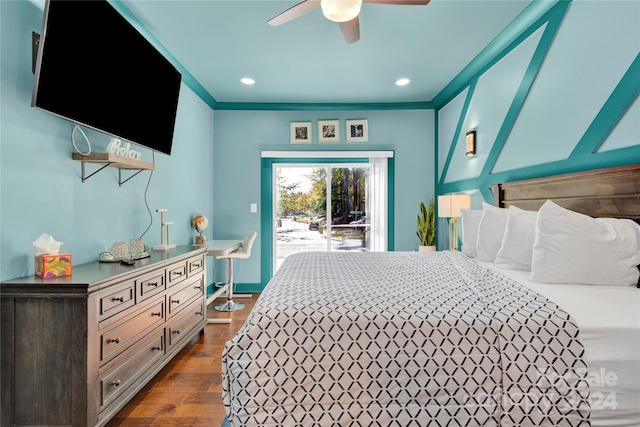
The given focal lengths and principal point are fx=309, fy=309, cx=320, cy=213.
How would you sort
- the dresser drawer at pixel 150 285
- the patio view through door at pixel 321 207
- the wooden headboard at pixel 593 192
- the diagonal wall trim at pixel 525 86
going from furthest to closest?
1. the patio view through door at pixel 321 207
2. the diagonal wall trim at pixel 525 86
3. the dresser drawer at pixel 150 285
4. the wooden headboard at pixel 593 192

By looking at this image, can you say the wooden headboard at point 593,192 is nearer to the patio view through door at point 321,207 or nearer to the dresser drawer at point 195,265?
the patio view through door at point 321,207

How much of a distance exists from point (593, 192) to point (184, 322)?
3.03 m

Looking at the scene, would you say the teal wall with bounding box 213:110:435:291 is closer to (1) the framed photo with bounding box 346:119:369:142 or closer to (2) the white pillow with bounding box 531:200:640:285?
(1) the framed photo with bounding box 346:119:369:142

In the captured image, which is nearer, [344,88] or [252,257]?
[344,88]

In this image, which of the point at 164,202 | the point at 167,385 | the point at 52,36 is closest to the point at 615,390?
the point at 167,385

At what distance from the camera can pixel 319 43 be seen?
9.20 feet

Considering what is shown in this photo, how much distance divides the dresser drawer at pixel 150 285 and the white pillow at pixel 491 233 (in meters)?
2.37

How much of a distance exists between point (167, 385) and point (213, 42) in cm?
281

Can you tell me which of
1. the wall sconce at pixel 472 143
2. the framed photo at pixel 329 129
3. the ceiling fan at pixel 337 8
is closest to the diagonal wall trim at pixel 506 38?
the wall sconce at pixel 472 143

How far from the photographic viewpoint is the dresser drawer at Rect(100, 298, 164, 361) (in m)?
1.59

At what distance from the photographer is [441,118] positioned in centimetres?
431

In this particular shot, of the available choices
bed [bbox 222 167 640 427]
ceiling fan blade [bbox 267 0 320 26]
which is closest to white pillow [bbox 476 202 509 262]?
bed [bbox 222 167 640 427]

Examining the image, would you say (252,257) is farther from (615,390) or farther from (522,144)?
(615,390)

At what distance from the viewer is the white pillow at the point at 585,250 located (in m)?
1.55
